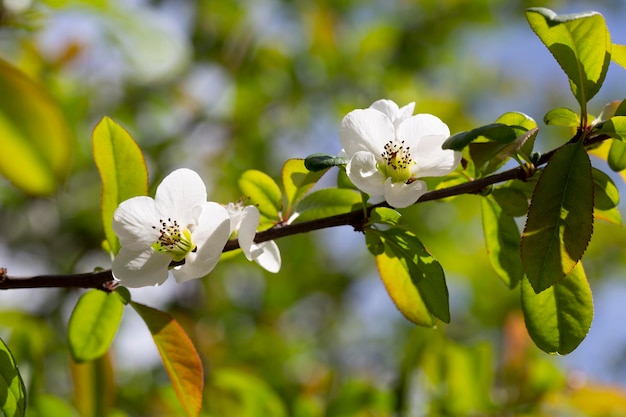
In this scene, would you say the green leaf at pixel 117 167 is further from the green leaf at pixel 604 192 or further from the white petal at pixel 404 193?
the green leaf at pixel 604 192

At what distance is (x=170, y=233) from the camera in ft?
2.20

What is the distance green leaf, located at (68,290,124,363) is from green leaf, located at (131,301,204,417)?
0.05 metres

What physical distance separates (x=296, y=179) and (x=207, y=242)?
143 mm

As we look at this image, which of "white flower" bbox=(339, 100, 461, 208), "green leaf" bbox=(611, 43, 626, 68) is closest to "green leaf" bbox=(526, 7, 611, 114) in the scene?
"green leaf" bbox=(611, 43, 626, 68)

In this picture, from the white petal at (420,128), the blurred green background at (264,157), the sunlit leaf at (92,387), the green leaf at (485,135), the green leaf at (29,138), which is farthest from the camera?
the blurred green background at (264,157)

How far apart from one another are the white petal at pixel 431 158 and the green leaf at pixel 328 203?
0.11 metres

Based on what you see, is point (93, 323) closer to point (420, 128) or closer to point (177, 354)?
point (177, 354)

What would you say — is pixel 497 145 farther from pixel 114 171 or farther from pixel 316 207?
pixel 114 171

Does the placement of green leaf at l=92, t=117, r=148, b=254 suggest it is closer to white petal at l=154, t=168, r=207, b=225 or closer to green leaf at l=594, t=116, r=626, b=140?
white petal at l=154, t=168, r=207, b=225

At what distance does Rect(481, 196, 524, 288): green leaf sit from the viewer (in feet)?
2.53

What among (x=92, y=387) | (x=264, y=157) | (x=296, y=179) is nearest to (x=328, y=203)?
(x=296, y=179)

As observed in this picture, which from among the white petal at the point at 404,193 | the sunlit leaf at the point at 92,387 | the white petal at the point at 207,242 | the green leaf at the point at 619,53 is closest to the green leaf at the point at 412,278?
the white petal at the point at 404,193

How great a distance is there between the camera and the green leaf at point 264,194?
77cm

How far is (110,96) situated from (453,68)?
1.33 meters
